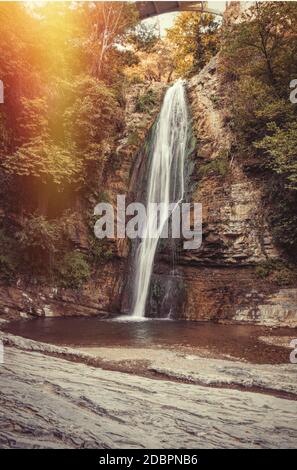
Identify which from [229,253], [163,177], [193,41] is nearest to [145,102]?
[163,177]

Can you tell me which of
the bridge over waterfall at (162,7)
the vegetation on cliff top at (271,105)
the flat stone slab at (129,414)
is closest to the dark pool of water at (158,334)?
the flat stone slab at (129,414)

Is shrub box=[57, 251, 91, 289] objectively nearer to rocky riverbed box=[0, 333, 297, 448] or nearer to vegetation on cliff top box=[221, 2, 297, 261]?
vegetation on cliff top box=[221, 2, 297, 261]

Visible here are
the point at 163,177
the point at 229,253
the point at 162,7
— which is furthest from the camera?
the point at 162,7

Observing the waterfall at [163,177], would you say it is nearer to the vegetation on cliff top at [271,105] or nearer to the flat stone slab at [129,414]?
the vegetation on cliff top at [271,105]

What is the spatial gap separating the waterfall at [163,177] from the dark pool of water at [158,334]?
242 centimetres

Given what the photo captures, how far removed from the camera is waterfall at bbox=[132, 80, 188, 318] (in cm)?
1424

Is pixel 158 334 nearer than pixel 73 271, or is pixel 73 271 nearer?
pixel 158 334

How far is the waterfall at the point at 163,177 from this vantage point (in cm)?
1424

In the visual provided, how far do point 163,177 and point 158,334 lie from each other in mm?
8069

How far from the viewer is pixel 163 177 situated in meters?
16.1

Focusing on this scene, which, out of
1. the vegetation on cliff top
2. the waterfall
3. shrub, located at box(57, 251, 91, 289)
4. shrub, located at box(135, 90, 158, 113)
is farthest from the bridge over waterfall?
shrub, located at box(57, 251, 91, 289)

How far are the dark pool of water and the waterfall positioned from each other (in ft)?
7.94

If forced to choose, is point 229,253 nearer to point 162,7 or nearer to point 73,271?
point 73,271
